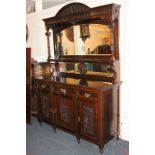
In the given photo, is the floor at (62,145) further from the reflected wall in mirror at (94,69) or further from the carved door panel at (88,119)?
the reflected wall in mirror at (94,69)

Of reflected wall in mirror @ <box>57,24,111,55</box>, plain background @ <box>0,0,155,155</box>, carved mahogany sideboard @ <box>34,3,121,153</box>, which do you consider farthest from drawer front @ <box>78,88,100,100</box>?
plain background @ <box>0,0,155,155</box>

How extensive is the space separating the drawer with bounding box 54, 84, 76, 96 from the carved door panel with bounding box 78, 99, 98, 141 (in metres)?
0.19

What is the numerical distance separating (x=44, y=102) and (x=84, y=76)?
0.86 m

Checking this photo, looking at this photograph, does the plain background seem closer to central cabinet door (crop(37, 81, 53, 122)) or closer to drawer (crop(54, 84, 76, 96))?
drawer (crop(54, 84, 76, 96))

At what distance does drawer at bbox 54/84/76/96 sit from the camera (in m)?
2.70

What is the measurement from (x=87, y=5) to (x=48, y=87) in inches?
56.3

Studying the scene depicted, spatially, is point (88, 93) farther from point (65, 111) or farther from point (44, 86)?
point (44, 86)

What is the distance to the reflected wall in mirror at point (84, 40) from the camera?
107 inches
